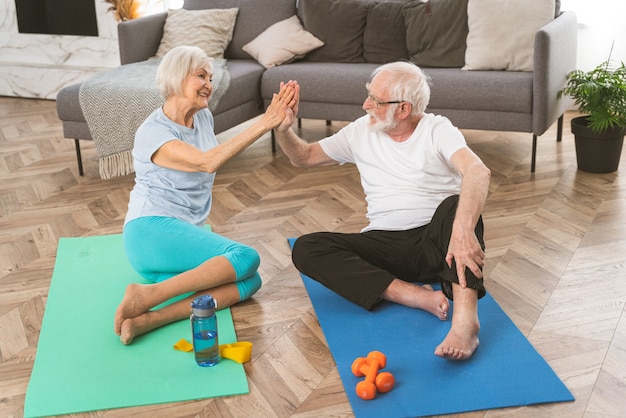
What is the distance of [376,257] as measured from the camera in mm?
2770

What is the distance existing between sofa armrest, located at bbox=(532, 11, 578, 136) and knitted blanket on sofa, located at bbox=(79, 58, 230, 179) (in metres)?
1.78

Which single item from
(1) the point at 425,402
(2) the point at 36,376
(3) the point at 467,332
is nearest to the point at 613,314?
(3) the point at 467,332

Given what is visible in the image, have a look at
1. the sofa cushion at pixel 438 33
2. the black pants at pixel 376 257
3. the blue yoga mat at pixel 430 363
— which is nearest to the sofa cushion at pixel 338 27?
the sofa cushion at pixel 438 33

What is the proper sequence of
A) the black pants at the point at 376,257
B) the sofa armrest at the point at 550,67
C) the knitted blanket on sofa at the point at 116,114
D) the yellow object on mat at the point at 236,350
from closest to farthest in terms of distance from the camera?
the yellow object on mat at the point at 236,350 < the black pants at the point at 376,257 < the sofa armrest at the point at 550,67 < the knitted blanket on sofa at the point at 116,114

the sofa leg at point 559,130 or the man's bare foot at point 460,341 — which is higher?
the man's bare foot at point 460,341

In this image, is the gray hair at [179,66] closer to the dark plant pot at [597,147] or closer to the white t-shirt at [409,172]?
the white t-shirt at [409,172]

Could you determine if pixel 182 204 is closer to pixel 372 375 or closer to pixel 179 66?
pixel 179 66

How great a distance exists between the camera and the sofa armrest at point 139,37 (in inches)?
181

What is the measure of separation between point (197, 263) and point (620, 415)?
54.3 inches

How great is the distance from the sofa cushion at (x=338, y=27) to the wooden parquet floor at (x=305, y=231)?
500 mm

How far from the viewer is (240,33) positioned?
488 cm

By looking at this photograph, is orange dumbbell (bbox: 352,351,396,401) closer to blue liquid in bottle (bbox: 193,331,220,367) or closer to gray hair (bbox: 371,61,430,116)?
blue liquid in bottle (bbox: 193,331,220,367)

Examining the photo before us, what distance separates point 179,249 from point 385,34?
2.26m

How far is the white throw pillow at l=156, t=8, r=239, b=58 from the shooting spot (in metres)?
4.72
